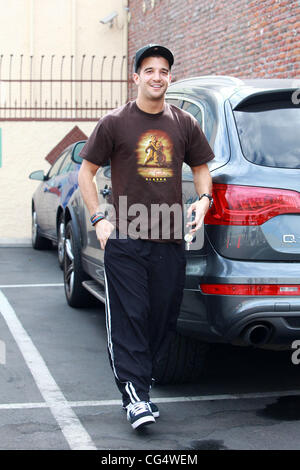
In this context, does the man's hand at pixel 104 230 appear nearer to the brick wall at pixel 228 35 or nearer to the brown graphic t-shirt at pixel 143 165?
the brown graphic t-shirt at pixel 143 165

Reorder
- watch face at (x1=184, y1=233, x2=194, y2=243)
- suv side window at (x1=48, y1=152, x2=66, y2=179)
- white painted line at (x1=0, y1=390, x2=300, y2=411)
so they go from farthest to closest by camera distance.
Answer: suv side window at (x1=48, y1=152, x2=66, y2=179)
white painted line at (x1=0, y1=390, x2=300, y2=411)
watch face at (x1=184, y1=233, x2=194, y2=243)

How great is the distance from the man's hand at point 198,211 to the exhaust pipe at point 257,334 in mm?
597

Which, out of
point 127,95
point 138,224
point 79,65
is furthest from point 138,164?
point 79,65

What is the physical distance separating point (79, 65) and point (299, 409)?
13.5m

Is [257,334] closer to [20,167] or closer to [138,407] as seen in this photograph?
[138,407]

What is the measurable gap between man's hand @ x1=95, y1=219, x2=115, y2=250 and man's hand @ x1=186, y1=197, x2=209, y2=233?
412 millimetres

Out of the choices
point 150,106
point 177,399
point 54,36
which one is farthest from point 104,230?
point 54,36

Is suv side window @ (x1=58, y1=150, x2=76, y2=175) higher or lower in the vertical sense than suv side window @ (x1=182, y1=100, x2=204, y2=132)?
lower

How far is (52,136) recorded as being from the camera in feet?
44.8

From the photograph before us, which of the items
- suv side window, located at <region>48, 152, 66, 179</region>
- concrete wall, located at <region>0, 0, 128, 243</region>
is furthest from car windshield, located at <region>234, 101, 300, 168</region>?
concrete wall, located at <region>0, 0, 128, 243</region>

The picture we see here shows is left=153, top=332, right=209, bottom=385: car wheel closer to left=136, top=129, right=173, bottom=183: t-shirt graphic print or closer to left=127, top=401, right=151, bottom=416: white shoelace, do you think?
left=127, top=401, right=151, bottom=416: white shoelace

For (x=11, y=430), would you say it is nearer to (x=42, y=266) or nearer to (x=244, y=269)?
(x=244, y=269)

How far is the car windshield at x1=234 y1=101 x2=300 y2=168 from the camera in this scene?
416 centimetres

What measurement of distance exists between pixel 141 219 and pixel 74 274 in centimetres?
308
